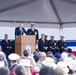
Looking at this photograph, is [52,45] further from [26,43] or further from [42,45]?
[26,43]

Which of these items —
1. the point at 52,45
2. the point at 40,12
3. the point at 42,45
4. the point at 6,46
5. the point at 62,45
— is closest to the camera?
the point at 6,46

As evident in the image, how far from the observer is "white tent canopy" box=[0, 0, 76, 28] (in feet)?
44.1

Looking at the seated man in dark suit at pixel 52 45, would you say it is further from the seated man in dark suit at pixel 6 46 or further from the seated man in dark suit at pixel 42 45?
the seated man in dark suit at pixel 6 46

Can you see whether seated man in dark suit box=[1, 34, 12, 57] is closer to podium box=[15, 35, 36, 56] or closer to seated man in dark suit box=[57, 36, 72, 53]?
podium box=[15, 35, 36, 56]

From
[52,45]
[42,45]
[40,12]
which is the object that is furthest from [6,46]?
[40,12]

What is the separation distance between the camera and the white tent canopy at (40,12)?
13.4 metres

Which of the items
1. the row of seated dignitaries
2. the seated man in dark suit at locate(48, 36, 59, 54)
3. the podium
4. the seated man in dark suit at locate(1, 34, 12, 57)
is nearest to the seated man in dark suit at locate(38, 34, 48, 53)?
the row of seated dignitaries

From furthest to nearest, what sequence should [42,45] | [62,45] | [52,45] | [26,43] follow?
[62,45], [52,45], [42,45], [26,43]

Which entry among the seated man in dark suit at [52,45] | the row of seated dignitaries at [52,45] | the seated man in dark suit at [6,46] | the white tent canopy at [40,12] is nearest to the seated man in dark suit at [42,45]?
the row of seated dignitaries at [52,45]

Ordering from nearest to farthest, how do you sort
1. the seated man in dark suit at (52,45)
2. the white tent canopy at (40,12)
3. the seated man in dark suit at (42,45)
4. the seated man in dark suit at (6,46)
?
the seated man in dark suit at (6,46) < the seated man in dark suit at (42,45) < the seated man in dark suit at (52,45) < the white tent canopy at (40,12)

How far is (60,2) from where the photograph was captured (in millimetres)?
13719

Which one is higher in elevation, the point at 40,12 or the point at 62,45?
the point at 40,12

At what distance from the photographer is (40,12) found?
14.1 meters

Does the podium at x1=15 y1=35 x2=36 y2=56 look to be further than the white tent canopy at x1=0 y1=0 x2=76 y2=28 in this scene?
No
